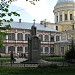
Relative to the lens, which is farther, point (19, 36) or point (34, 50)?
point (19, 36)

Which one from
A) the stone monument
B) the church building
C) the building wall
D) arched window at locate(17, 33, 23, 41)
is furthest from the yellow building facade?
the stone monument

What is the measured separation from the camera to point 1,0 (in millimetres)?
17156

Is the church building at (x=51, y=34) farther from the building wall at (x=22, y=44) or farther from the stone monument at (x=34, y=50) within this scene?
the stone monument at (x=34, y=50)

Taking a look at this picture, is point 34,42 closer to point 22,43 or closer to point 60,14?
point 22,43

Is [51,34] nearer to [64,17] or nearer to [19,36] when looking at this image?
[64,17]

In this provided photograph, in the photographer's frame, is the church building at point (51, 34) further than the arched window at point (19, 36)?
No

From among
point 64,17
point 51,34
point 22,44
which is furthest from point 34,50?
point 64,17

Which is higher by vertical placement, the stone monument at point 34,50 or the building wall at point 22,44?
the building wall at point 22,44

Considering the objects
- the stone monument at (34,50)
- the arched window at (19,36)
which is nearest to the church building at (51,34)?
the arched window at (19,36)

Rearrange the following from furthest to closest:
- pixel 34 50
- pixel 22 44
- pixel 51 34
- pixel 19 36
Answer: pixel 51 34, pixel 19 36, pixel 22 44, pixel 34 50

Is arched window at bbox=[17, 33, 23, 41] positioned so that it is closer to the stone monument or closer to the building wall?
the building wall

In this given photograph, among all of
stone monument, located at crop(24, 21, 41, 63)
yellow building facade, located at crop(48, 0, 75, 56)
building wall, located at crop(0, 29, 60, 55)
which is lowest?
stone monument, located at crop(24, 21, 41, 63)

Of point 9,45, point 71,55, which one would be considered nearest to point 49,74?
point 71,55

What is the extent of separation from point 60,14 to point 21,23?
15.7 m
